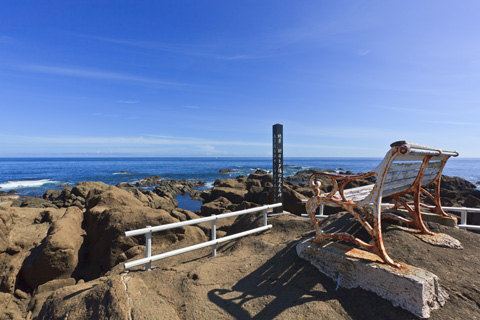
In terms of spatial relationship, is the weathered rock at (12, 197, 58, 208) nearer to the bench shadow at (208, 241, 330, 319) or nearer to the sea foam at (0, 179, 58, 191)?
the bench shadow at (208, 241, 330, 319)

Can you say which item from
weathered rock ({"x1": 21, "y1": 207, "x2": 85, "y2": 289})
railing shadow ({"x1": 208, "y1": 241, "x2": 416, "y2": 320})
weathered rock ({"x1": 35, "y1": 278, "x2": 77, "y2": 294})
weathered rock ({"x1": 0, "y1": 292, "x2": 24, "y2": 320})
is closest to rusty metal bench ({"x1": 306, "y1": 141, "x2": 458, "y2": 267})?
railing shadow ({"x1": 208, "y1": 241, "x2": 416, "y2": 320})

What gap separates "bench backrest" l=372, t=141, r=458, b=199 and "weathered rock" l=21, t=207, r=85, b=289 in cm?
698

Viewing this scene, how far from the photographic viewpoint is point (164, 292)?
3367 mm

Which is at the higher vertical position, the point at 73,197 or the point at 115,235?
the point at 115,235

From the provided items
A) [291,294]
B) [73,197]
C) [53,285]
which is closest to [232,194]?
[73,197]

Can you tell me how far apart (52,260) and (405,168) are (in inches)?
293

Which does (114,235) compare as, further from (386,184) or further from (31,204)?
(31,204)

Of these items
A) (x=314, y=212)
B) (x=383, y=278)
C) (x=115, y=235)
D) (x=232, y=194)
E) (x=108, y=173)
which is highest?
(x=314, y=212)

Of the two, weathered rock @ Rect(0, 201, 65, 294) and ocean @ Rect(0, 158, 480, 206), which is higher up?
weathered rock @ Rect(0, 201, 65, 294)

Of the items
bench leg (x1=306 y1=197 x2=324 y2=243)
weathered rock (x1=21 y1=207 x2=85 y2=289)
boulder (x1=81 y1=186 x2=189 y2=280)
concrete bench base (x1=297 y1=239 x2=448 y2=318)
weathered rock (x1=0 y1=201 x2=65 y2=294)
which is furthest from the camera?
boulder (x1=81 y1=186 x2=189 y2=280)

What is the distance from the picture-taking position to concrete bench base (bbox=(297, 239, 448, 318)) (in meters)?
2.54

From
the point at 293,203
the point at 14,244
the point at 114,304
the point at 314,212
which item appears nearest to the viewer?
the point at 114,304

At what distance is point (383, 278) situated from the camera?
8.98 ft

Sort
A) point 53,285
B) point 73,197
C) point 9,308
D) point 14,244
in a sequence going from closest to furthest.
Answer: point 9,308
point 53,285
point 14,244
point 73,197
